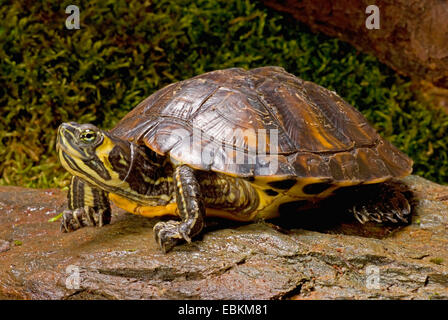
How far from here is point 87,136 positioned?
257cm

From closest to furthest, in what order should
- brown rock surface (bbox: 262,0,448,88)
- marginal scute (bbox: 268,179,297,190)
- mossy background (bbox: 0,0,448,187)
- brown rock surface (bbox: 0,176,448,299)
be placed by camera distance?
brown rock surface (bbox: 0,176,448,299) < marginal scute (bbox: 268,179,297,190) < brown rock surface (bbox: 262,0,448,88) < mossy background (bbox: 0,0,448,187)

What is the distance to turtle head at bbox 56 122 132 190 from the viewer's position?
2559mm

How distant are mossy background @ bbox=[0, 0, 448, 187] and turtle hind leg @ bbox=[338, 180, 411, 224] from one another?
1826mm

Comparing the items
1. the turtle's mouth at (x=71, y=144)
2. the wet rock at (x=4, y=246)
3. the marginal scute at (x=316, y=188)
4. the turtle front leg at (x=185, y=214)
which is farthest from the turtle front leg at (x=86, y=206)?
the marginal scute at (x=316, y=188)

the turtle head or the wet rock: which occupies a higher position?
the turtle head

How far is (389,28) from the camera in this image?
4.43 metres

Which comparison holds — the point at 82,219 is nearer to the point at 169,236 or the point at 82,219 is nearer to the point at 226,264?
the point at 169,236

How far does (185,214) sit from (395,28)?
294 centimetres

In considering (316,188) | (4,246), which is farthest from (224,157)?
(4,246)

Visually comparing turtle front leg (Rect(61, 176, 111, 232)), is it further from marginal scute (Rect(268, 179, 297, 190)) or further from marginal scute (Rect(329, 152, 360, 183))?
marginal scute (Rect(329, 152, 360, 183))

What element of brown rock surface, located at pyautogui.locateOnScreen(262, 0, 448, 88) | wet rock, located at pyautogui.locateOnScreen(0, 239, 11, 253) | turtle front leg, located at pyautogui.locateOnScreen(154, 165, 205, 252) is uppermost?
brown rock surface, located at pyautogui.locateOnScreen(262, 0, 448, 88)

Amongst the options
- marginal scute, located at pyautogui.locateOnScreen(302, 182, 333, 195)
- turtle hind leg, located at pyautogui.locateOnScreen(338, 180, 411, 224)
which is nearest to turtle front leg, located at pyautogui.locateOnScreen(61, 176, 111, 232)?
marginal scute, located at pyautogui.locateOnScreen(302, 182, 333, 195)

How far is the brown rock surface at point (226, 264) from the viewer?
2262mm
